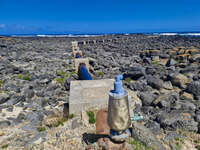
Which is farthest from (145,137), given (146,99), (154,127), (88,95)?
(146,99)

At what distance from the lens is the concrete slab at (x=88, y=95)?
18.3 ft

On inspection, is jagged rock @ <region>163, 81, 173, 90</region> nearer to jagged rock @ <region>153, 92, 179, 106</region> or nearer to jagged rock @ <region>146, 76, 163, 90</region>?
jagged rock @ <region>146, 76, 163, 90</region>

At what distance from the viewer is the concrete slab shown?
559 cm

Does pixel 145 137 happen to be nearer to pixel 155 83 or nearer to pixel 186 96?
pixel 186 96

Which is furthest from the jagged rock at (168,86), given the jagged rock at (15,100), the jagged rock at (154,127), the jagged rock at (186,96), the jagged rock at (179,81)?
the jagged rock at (15,100)

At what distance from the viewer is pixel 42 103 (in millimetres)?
8078

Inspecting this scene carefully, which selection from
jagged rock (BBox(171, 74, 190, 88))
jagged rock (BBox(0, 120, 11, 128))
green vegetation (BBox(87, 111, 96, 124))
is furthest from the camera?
jagged rock (BBox(171, 74, 190, 88))

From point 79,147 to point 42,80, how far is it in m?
8.31

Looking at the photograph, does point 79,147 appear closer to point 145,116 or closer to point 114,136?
point 114,136

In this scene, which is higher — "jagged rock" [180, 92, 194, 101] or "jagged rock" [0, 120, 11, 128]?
"jagged rock" [180, 92, 194, 101]

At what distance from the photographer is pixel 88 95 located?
6.11m

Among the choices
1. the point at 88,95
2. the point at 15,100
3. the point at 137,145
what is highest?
the point at 88,95

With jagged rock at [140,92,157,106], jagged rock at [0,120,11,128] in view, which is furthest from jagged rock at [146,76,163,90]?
jagged rock at [0,120,11,128]

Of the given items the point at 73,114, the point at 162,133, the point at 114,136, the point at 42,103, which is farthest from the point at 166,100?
the point at 42,103
